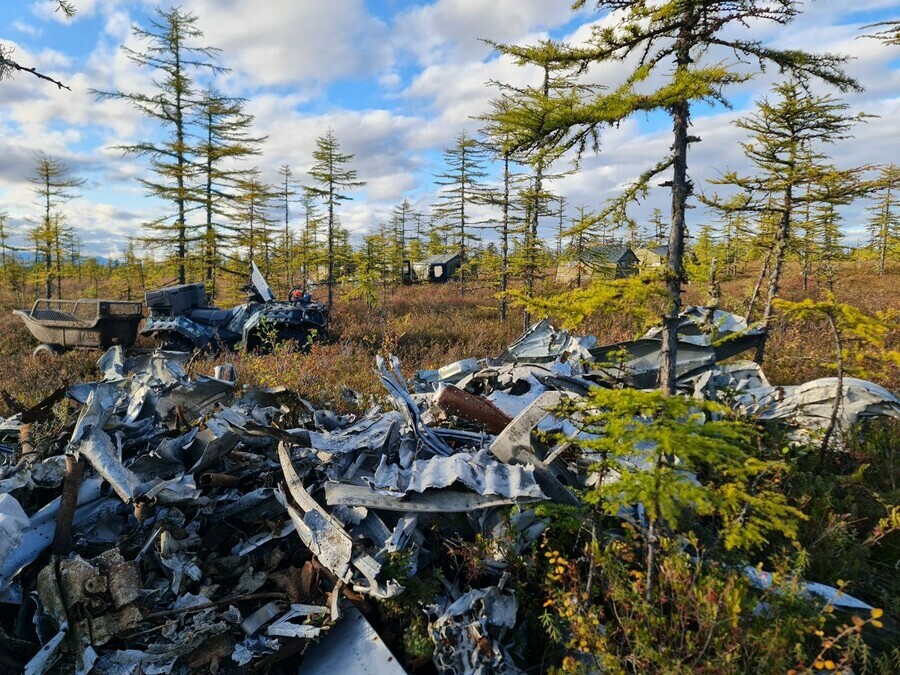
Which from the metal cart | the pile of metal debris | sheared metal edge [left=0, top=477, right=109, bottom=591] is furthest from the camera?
the metal cart

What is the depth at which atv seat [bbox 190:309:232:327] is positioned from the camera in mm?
11031

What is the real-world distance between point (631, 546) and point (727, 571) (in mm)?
504

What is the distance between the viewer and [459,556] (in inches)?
118

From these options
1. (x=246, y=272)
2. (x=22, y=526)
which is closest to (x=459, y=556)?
(x=22, y=526)

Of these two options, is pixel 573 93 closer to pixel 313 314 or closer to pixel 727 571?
pixel 727 571

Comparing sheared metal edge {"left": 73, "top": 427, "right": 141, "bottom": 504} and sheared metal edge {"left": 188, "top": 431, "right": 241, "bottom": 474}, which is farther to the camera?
sheared metal edge {"left": 188, "top": 431, "right": 241, "bottom": 474}

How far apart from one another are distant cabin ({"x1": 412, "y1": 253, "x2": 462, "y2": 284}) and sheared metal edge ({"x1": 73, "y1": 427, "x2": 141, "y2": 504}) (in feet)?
117

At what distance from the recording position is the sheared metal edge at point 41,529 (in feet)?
9.14

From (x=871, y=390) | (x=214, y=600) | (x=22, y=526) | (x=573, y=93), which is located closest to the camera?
(x=214, y=600)

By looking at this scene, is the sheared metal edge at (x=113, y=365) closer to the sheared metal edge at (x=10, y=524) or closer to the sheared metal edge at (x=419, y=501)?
the sheared metal edge at (x=10, y=524)

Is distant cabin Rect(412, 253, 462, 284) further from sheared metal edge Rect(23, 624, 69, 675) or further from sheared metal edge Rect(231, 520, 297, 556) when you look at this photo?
sheared metal edge Rect(23, 624, 69, 675)

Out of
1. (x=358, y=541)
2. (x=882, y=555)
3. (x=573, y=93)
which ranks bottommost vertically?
(x=882, y=555)

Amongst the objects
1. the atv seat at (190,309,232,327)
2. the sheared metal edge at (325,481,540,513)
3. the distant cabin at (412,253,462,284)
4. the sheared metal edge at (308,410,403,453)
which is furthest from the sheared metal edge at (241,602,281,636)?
the distant cabin at (412,253,462,284)

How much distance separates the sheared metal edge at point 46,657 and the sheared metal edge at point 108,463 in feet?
3.31
